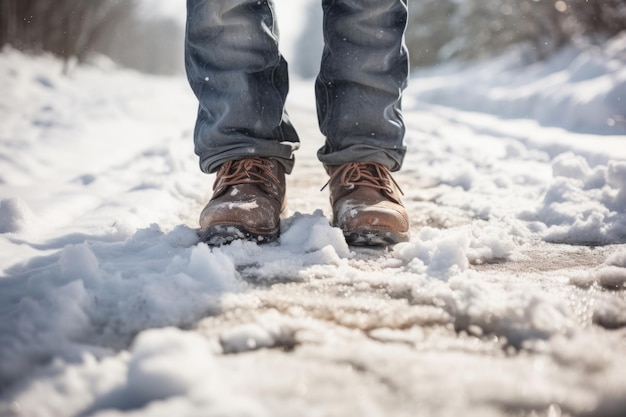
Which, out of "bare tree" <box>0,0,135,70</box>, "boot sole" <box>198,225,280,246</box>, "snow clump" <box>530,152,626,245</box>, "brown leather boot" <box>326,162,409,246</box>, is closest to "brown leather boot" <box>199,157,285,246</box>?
"boot sole" <box>198,225,280,246</box>

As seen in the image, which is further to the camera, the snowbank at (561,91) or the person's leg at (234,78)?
the snowbank at (561,91)

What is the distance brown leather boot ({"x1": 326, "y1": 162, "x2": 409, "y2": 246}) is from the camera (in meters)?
1.14

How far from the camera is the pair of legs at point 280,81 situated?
122 centimetres

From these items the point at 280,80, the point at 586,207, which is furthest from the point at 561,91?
the point at 280,80

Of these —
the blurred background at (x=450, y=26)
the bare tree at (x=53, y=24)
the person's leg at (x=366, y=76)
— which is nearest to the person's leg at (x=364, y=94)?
the person's leg at (x=366, y=76)

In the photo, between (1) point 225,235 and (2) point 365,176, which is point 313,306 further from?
(2) point 365,176

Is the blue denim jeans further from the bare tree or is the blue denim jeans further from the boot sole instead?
the bare tree

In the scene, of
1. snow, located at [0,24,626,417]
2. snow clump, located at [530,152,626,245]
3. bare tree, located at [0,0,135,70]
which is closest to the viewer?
snow, located at [0,24,626,417]

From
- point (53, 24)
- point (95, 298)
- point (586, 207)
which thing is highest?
point (53, 24)

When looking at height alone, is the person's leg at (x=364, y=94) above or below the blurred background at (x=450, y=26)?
below

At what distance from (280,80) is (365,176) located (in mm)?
345

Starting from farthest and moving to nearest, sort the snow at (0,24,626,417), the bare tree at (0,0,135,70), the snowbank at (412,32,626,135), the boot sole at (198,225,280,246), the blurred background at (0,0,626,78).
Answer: the bare tree at (0,0,135,70), the blurred background at (0,0,626,78), the snowbank at (412,32,626,135), the boot sole at (198,225,280,246), the snow at (0,24,626,417)

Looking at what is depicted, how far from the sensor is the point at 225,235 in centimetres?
109

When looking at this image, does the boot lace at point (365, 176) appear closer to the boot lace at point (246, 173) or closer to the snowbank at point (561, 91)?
the boot lace at point (246, 173)
